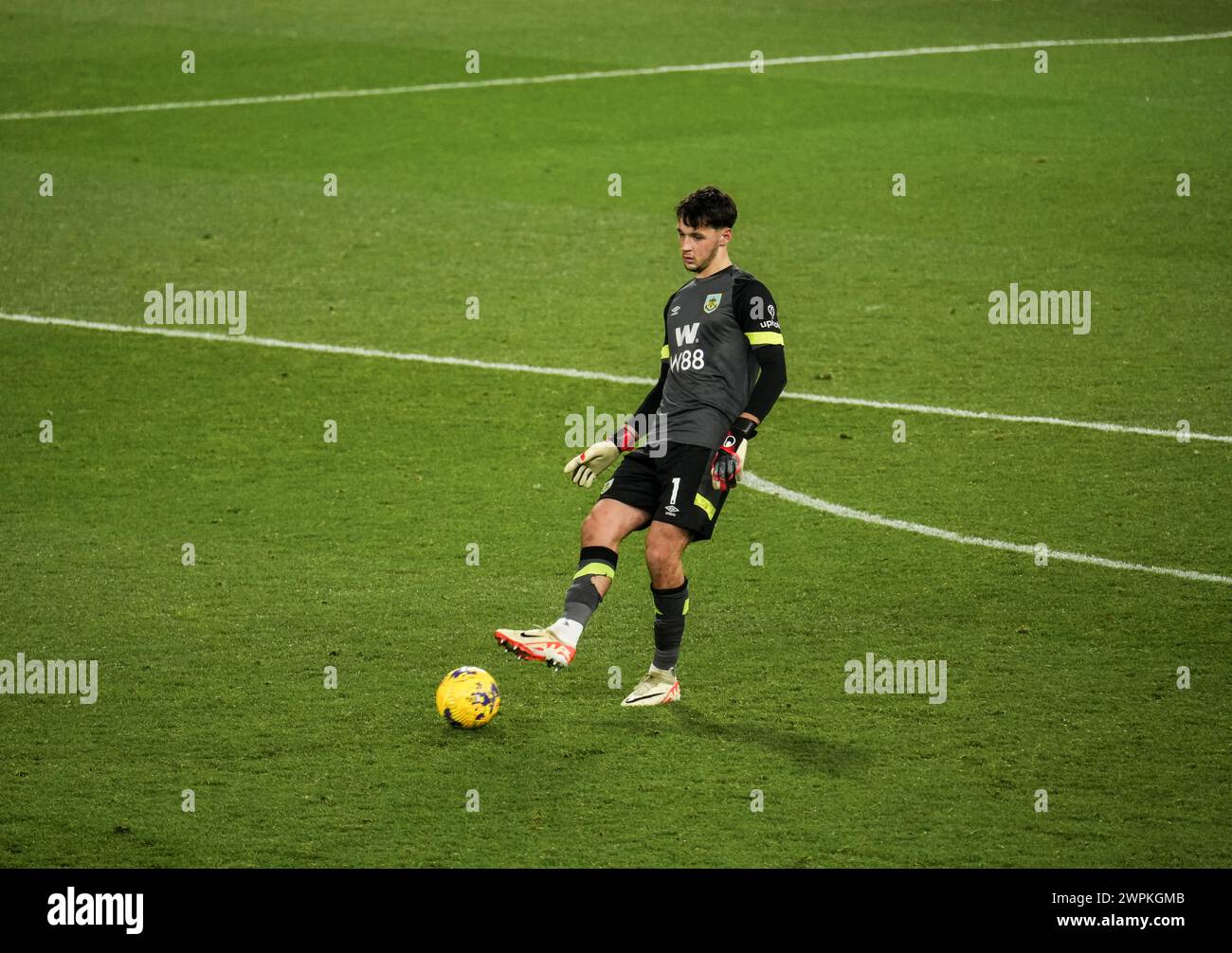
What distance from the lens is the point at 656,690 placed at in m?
8.06

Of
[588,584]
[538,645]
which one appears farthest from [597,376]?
[538,645]

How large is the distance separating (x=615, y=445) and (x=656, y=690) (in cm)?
123

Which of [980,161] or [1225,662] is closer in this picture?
[1225,662]

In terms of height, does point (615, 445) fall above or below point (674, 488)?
above

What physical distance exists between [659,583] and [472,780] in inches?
53.7

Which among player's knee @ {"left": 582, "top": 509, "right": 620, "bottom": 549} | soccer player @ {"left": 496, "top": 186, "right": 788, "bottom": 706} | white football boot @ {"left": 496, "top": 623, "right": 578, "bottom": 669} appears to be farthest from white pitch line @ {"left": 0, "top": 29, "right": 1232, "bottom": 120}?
white football boot @ {"left": 496, "top": 623, "right": 578, "bottom": 669}

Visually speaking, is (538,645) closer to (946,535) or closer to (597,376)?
(946,535)

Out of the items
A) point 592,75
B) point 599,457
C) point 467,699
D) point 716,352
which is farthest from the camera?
point 592,75

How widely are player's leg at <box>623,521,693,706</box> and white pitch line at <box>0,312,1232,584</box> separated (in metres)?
2.77

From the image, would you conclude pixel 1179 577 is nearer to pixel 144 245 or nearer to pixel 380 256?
pixel 380 256

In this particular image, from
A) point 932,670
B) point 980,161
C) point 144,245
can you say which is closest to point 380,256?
point 144,245

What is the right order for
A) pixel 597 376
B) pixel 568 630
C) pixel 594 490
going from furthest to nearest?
pixel 597 376 < pixel 594 490 < pixel 568 630

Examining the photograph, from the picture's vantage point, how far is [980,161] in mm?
19859

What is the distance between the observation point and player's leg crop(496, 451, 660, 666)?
7.31 m
